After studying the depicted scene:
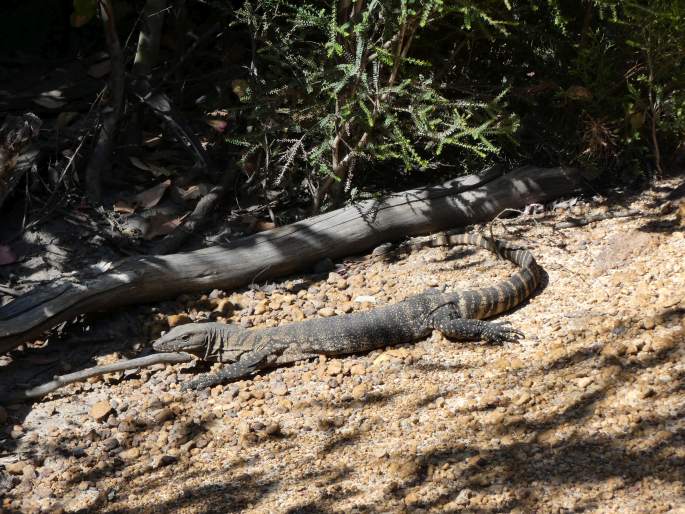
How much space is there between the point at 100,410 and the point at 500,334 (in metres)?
2.77

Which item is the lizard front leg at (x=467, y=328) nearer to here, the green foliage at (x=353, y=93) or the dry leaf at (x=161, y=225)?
the green foliage at (x=353, y=93)

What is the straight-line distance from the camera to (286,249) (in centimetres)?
687

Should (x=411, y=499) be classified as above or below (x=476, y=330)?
below

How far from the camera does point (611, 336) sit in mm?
5293

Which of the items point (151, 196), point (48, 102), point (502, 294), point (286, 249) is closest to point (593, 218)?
point (502, 294)

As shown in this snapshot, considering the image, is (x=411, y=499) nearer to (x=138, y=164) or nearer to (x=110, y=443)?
(x=110, y=443)

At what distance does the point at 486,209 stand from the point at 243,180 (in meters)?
2.25

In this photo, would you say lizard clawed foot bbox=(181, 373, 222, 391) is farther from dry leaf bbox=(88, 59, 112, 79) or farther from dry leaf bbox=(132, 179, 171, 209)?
dry leaf bbox=(88, 59, 112, 79)

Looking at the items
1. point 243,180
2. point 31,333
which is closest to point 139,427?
point 31,333

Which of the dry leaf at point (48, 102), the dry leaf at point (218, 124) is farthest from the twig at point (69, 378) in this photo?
the dry leaf at point (48, 102)

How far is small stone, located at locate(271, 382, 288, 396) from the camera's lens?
18.6 ft

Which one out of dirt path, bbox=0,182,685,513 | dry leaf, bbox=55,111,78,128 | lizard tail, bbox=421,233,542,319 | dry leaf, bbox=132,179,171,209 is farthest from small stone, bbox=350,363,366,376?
dry leaf, bbox=55,111,78,128

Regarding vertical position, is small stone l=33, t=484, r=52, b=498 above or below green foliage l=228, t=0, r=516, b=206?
below

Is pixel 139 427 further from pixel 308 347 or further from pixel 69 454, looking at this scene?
pixel 308 347
